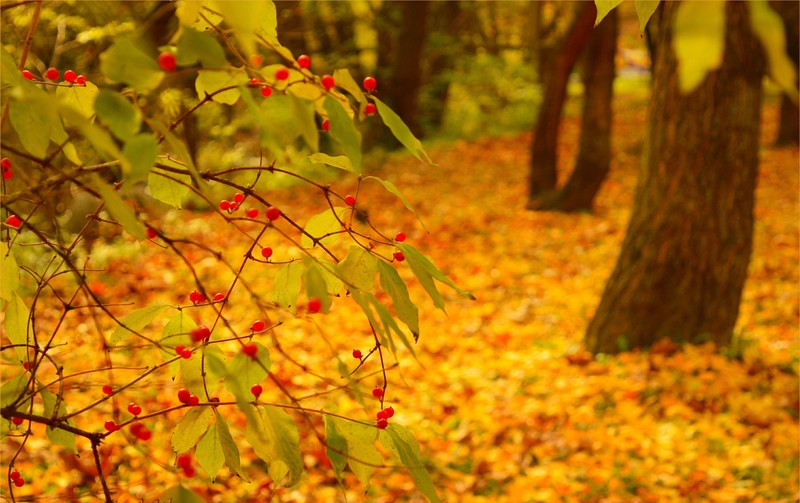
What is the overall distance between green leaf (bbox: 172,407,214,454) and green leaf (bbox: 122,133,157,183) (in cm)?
62

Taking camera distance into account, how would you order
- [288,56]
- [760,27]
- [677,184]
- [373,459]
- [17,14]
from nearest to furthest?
1. [760,27]
2. [288,56]
3. [373,459]
4. [677,184]
5. [17,14]

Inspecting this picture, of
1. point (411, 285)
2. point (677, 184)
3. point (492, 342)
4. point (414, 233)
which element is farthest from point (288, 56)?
point (414, 233)

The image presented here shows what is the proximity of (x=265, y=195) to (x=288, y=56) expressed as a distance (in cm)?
924

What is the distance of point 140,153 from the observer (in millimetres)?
799

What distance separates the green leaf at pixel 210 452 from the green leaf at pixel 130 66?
2.29 ft

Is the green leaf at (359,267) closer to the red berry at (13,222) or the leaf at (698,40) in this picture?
the red berry at (13,222)

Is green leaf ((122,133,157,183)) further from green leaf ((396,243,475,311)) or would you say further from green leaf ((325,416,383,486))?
green leaf ((325,416,383,486))

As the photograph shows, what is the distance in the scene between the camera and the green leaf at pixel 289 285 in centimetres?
→ 136

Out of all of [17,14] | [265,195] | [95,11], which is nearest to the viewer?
[17,14]

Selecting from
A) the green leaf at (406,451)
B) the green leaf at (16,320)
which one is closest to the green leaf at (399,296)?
the green leaf at (406,451)

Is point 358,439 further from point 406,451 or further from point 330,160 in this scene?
point 330,160

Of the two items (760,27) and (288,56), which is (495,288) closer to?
(288,56)

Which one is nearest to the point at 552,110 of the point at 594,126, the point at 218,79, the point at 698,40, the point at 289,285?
the point at 594,126

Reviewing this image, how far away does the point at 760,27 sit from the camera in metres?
0.51
